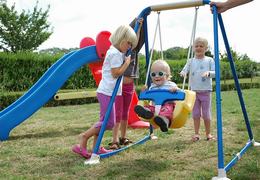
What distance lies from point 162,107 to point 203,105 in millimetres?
1426

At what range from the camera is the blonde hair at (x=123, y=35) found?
169 inches

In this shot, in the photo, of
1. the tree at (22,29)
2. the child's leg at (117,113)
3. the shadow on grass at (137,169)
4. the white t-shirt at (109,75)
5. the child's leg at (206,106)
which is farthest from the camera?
the tree at (22,29)

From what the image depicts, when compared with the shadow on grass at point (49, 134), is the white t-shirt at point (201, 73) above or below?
above

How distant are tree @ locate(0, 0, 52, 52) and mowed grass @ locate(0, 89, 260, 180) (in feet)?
76.0

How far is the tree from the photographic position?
28.0m

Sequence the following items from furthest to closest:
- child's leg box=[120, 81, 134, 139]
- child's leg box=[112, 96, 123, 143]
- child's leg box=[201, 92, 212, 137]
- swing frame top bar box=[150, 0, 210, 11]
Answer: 1. child's leg box=[201, 92, 212, 137]
2. child's leg box=[120, 81, 134, 139]
3. child's leg box=[112, 96, 123, 143]
4. swing frame top bar box=[150, 0, 210, 11]

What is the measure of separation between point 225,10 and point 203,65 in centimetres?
136

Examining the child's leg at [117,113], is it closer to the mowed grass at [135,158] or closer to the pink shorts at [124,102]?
the pink shorts at [124,102]

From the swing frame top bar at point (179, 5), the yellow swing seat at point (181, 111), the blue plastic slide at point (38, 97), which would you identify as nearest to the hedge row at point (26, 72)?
the blue plastic slide at point (38, 97)

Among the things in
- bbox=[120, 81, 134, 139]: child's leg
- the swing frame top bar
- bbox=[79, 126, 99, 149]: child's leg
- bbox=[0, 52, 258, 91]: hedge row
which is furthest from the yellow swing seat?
bbox=[0, 52, 258, 91]: hedge row

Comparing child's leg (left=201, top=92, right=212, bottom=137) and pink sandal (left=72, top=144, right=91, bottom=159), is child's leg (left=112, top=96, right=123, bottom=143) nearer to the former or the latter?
pink sandal (left=72, top=144, right=91, bottom=159)

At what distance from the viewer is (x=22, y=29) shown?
94.9ft

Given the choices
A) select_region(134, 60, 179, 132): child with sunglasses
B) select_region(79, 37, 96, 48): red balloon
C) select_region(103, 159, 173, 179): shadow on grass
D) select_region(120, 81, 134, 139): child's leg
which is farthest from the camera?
select_region(79, 37, 96, 48): red balloon

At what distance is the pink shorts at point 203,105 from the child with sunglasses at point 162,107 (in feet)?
3.54
